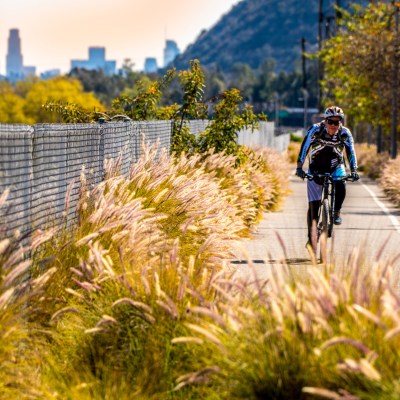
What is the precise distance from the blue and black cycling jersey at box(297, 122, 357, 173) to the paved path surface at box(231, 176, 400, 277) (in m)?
0.87

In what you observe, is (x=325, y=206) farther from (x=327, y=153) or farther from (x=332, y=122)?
(x=332, y=122)

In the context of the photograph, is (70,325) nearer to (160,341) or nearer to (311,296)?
(160,341)

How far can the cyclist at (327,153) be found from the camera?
45.9ft

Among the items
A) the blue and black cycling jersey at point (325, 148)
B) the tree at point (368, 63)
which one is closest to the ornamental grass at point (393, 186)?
the tree at point (368, 63)

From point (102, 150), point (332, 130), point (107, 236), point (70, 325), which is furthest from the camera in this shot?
point (332, 130)

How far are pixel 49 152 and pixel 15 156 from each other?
1.50m

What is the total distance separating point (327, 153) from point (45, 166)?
227 inches

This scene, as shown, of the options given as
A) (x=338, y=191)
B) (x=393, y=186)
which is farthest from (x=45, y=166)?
(x=393, y=186)

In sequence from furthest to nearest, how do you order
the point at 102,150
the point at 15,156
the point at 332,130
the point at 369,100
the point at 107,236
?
the point at 369,100, the point at 332,130, the point at 102,150, the point at 107,236, the point at 15,156

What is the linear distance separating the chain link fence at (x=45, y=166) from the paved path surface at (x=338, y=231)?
1800 mm

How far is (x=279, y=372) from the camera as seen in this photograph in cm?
545

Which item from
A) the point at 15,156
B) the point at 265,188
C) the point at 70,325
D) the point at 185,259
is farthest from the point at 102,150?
the point at 265,188

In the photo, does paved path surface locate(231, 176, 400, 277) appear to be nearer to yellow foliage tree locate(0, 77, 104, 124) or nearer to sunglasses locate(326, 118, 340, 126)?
sunglasses locate(326, 118, 340, 126)

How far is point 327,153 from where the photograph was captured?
47.1 ft
